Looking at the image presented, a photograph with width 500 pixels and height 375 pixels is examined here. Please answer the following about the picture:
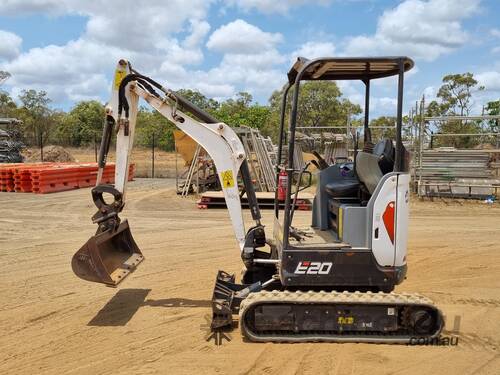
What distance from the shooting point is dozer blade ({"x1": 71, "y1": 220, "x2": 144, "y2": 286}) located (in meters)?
5.23

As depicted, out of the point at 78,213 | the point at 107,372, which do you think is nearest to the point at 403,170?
the point at 107,372

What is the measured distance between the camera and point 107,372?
419cm

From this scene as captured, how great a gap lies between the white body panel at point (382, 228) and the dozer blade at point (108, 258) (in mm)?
2725

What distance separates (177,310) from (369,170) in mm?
2669

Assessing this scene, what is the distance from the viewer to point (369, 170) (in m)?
5.11

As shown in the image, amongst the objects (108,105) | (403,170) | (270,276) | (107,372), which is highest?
(108,105)

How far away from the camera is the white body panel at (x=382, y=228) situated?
466cm

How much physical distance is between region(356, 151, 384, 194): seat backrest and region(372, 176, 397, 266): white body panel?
26 cm

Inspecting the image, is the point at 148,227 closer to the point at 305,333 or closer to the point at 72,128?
the point at 305,333

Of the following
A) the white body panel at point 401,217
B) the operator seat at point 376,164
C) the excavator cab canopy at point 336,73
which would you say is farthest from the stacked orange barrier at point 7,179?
the white body panel at point 401,217

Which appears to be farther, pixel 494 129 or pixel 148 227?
pixel 494 129

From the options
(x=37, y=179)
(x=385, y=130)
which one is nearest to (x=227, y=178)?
(x=385, y=130)

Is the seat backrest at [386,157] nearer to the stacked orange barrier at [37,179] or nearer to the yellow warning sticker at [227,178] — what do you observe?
the yellow warning sticker at [227,178]

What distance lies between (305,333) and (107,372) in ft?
5.94
